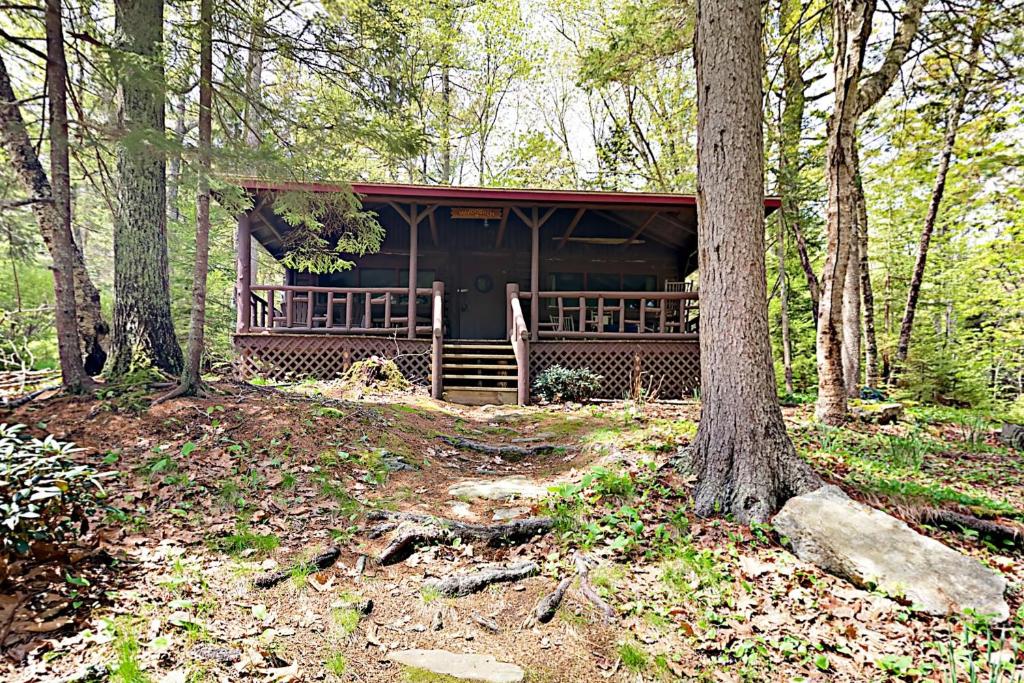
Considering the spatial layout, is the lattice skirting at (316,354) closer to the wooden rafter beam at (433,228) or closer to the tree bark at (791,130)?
the wooden rafter beam at (433,228)

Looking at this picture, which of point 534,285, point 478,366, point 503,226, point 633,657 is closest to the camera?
point 633,657

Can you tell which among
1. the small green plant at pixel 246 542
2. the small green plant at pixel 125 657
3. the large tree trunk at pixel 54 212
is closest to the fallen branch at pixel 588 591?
the small green plant at pixel 246 542

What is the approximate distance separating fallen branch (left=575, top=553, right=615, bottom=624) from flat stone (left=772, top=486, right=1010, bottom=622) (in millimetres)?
1274

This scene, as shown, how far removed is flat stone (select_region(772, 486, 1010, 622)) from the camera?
2547 mm

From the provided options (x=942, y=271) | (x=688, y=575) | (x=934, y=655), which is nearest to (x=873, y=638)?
(x=934, y=655)

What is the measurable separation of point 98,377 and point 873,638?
6.76 meters

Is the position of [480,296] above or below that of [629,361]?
above

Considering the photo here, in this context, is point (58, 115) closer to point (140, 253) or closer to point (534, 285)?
point (140, 253)

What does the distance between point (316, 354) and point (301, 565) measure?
701 cm

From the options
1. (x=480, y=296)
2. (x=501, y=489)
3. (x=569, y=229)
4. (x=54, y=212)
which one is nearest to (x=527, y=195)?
(x=569, y=229)

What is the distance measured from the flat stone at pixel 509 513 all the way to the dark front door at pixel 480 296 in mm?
9012

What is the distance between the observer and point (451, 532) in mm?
3439

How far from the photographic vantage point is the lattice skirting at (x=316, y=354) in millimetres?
9250

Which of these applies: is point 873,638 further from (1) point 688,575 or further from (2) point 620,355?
(2) point 620,355
